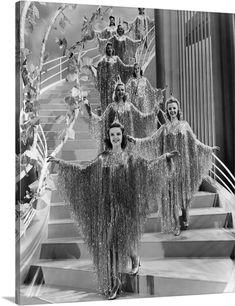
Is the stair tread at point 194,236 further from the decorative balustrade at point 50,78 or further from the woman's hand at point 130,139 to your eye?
the woman's hand at point 130,139

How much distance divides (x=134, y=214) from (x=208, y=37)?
1.54 m

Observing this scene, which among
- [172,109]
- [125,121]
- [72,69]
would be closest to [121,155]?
[125,121]

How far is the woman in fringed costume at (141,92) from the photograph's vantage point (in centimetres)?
555

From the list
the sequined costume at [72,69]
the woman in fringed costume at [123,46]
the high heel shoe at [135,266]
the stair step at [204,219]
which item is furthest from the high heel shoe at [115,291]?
the woman in fringed costume at [123,46]

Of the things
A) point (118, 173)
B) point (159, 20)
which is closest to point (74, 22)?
point (159, 20)

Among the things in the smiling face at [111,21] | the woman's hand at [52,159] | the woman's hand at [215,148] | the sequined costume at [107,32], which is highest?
the smiling face at [111,21]

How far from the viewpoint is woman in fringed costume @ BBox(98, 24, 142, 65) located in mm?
5523

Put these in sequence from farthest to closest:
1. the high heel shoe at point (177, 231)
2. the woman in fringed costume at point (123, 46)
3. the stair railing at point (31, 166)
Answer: the high heel shoe at point (177, 231)
the woman in fringed costume at point (123, 46)
the stair railing at point (31, 166)

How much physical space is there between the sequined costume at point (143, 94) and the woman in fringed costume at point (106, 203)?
Result: 1.00ft

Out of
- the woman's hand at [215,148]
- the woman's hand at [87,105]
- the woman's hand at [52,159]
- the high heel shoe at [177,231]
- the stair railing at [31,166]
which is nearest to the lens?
the stair railing at [31,166]

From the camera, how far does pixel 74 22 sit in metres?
5.41

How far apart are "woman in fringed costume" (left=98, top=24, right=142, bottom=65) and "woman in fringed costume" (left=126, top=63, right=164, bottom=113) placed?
8 centimetres

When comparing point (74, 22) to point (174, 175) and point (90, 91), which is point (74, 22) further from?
point (174, 175)

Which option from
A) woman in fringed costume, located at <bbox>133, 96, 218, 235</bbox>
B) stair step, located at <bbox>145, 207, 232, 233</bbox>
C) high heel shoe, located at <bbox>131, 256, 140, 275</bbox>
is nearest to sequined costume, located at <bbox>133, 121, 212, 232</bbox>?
woman in fringed costume, located at <bbox>133, 96, 218, 235</bbox>
